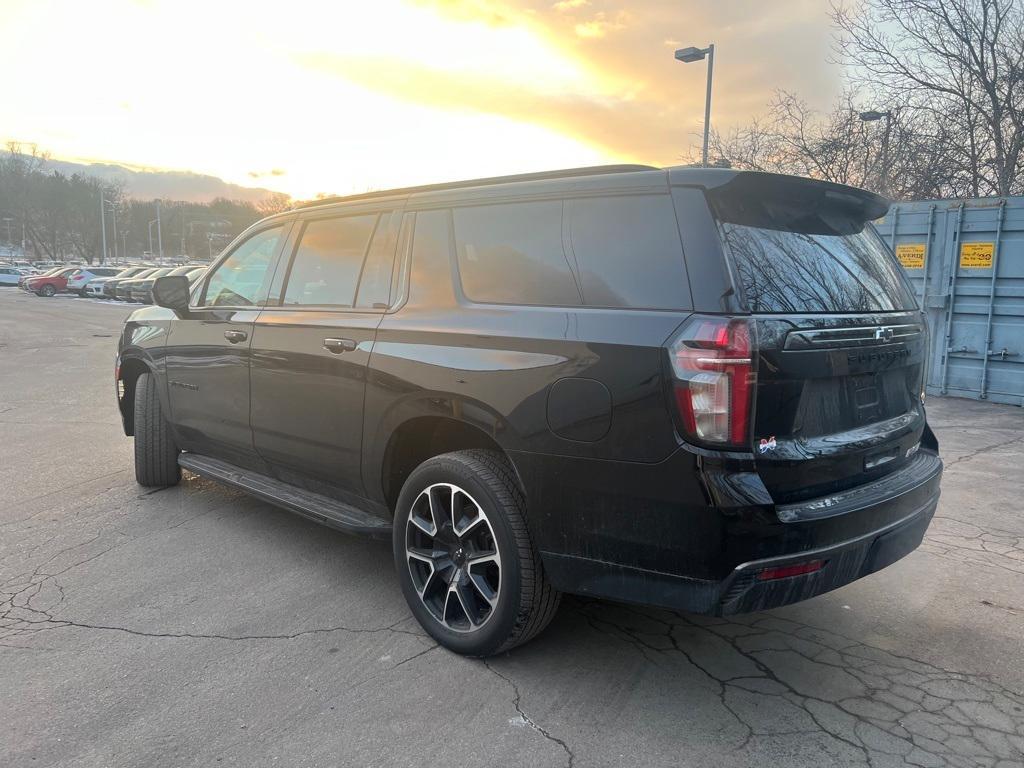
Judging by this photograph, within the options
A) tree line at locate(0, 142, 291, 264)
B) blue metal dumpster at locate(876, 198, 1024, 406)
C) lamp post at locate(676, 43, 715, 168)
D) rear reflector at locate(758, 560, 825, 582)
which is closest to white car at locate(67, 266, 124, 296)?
tree line at locate(0, 142, 291, 264)

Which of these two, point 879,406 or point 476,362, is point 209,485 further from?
point 879,406

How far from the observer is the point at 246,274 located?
4543mm

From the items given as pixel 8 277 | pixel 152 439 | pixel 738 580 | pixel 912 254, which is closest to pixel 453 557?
pixel 738 580

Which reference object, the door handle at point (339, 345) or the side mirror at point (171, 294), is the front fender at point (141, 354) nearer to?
the side mirror at point (171, 294)

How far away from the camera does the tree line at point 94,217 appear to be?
250 feet

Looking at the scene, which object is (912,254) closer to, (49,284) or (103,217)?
(49,284)

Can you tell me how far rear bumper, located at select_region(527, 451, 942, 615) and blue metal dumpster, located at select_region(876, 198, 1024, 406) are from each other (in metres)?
7.77

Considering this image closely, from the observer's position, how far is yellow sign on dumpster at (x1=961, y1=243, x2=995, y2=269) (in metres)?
9.10

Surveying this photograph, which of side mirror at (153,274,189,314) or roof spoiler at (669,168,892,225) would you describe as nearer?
roof spoiler at (669,168,892,225)

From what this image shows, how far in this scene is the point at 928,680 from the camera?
2900 millimetres

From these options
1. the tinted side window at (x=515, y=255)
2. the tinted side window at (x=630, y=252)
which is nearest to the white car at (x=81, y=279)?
the tinted side window at (x=515, y=255)

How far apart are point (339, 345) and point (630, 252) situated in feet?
5.13

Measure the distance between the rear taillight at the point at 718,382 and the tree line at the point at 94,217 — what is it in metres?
68.3

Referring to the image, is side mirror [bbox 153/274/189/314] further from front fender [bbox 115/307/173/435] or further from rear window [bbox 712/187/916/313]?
rear window [bbox 712/187/916/313]
